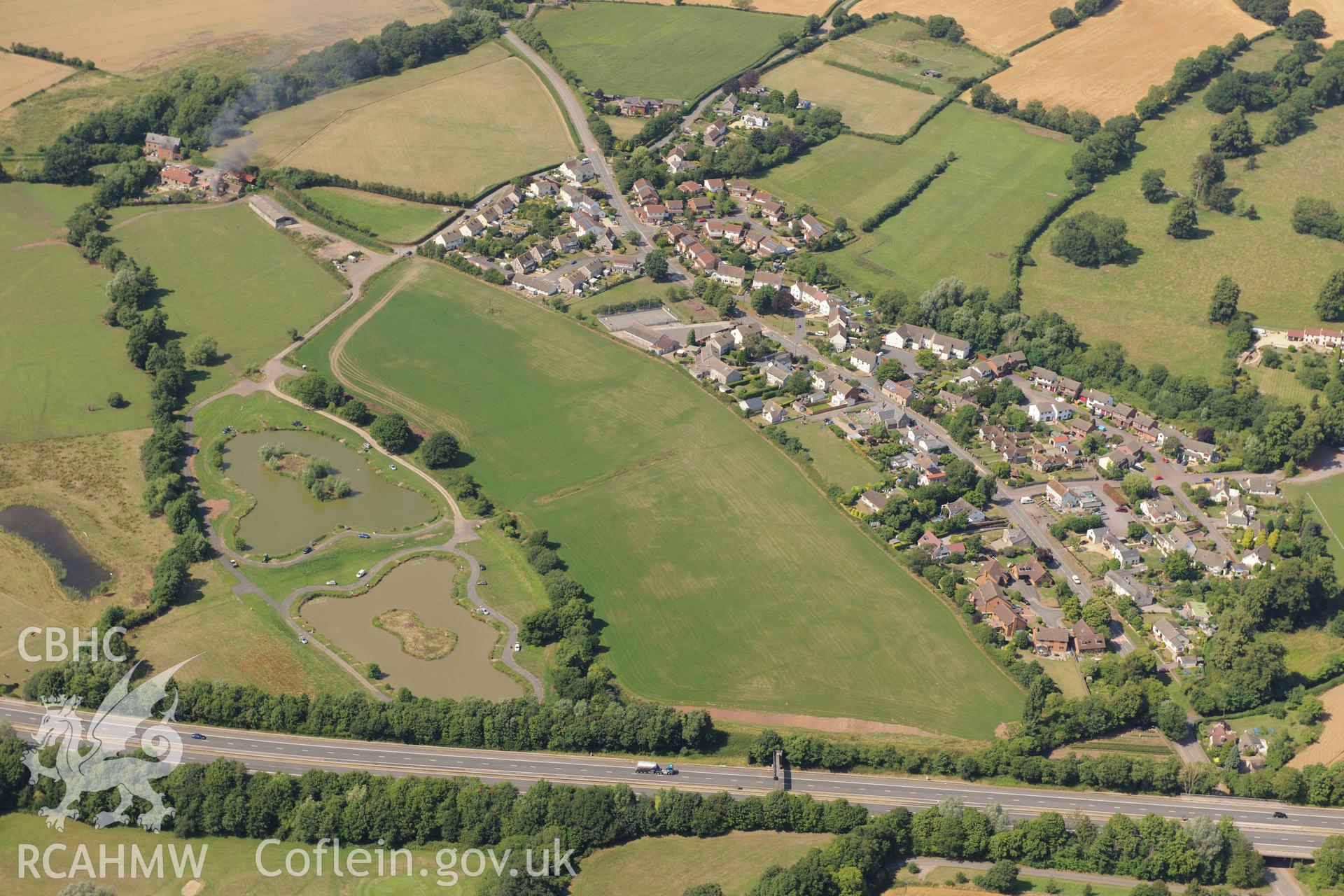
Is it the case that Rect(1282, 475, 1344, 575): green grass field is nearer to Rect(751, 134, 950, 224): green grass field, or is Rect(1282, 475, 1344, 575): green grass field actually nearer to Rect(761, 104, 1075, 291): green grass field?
Rect(761, 104, 1075, 291): green grass field

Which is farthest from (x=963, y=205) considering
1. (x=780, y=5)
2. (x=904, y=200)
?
(x=780, y=5)

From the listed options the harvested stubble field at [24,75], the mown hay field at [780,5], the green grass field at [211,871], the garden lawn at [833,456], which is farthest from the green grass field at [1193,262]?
the harvested stubble field at [24,75]

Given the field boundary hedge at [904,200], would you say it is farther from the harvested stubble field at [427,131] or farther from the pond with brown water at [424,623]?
the pond with brown water at [424,623]

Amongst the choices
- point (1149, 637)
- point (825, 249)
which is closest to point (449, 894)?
point (1149, 637)

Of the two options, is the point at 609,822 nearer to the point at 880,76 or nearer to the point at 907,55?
the point at 880,76

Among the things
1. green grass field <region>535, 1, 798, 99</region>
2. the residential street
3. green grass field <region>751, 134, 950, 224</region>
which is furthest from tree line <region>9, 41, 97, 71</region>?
the residential street

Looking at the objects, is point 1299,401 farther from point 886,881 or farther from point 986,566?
point 886,881
